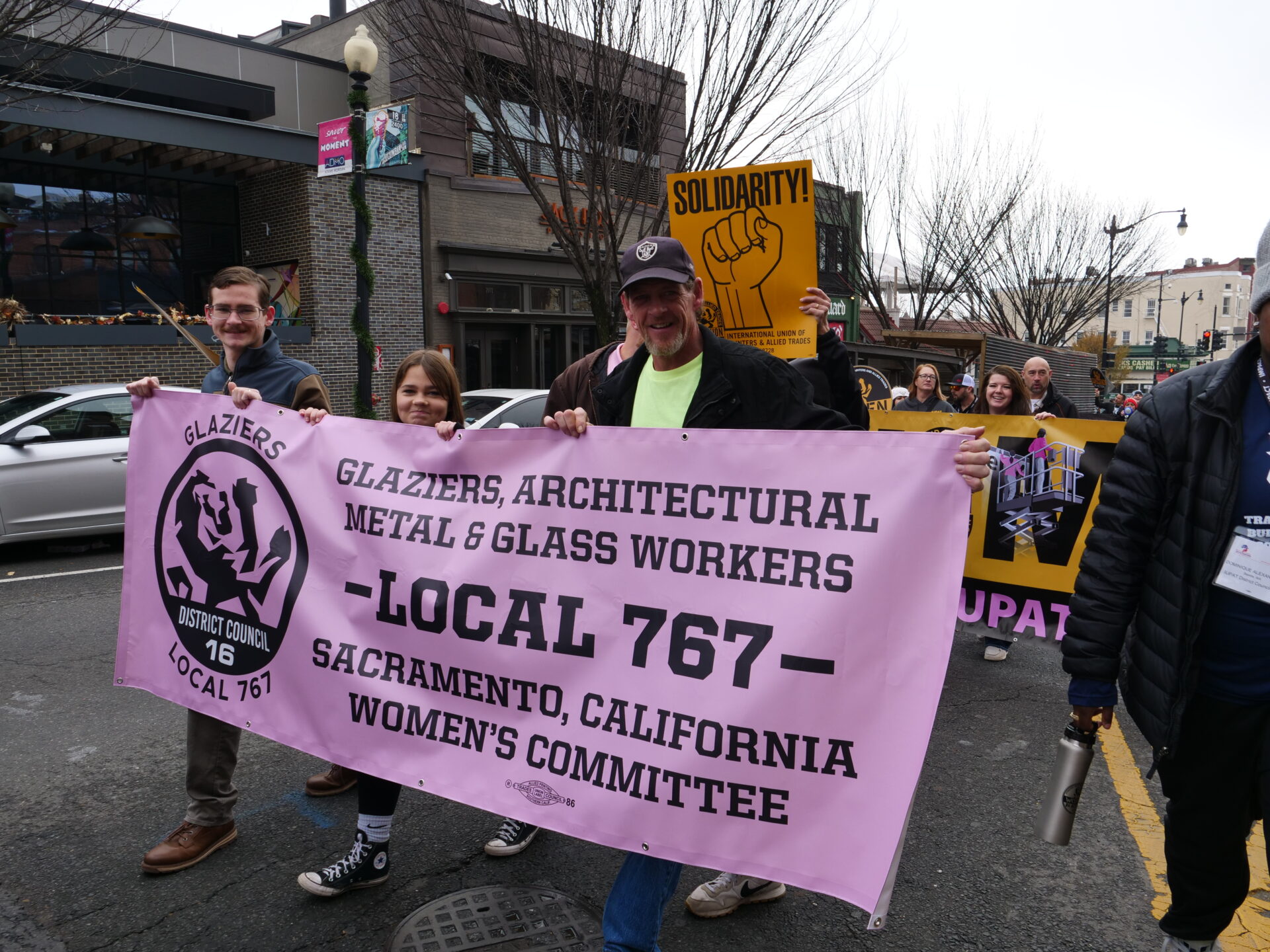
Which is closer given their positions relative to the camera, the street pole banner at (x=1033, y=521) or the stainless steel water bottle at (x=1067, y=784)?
the stainless steel water bottle at (x=1067, y=784)

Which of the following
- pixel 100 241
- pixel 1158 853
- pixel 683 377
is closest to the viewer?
pixel 683 377

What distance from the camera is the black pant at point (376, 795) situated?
2.95 m

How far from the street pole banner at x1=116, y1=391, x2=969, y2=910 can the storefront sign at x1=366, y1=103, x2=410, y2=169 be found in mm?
8540

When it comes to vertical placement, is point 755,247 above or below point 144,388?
above

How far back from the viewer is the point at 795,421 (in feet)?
8.59

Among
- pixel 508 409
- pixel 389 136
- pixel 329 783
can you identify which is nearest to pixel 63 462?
pixel 508 409

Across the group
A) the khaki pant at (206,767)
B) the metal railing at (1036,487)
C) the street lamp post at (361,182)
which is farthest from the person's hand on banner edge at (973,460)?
the street lamp post at (361,182)

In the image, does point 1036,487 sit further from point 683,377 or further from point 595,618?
point 595,618

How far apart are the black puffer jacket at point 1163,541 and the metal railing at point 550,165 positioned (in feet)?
36.9

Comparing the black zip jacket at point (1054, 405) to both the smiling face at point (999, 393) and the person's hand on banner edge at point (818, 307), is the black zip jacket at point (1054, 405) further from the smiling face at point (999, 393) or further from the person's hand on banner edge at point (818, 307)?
the person's hand on banner edge at point (818, 307)

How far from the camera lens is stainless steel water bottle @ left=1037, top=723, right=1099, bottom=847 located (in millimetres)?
2307

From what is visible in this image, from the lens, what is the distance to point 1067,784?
2314 mm

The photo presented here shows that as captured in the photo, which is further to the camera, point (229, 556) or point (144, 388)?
point (144, 388)

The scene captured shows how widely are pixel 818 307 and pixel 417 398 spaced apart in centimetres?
193
